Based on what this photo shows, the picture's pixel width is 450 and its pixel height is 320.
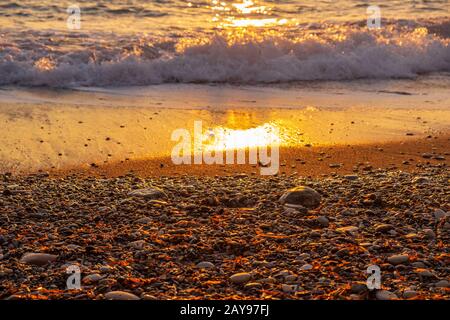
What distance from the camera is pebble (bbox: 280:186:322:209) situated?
197 inches

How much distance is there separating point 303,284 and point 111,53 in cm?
885

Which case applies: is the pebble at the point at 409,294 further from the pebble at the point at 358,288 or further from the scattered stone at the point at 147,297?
the scattered stone at the point at 147,297

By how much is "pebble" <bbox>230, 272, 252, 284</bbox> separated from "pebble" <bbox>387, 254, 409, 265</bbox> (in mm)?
803

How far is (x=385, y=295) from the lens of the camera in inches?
141

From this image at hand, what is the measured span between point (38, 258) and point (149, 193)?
1353 millimetres

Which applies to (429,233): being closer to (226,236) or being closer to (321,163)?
(226,236)

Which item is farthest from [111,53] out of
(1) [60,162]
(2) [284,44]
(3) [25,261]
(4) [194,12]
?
(3) [25,261]

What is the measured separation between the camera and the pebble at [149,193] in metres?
5.18

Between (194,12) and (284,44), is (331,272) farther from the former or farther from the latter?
(194,12)

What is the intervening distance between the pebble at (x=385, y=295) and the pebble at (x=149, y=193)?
203 cm

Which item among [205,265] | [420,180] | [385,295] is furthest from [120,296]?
[420,180]

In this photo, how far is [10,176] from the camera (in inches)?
232

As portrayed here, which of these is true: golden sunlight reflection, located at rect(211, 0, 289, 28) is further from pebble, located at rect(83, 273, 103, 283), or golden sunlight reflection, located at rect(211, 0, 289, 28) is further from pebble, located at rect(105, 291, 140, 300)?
pebble, located at rect(105, 291, 140, 300)

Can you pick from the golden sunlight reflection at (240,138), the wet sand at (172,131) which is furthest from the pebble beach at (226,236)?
the golden sunlight reflection at (240,138)
